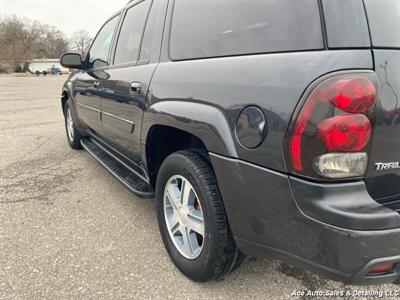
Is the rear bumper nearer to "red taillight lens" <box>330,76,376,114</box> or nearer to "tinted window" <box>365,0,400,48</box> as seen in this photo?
"red taillight lens" <box>330,76,376,114</box>

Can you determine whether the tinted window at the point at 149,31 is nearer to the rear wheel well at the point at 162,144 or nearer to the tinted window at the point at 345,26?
the rear wheel well at the point at 162,144

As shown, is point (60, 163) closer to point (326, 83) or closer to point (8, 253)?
point (8, 253)

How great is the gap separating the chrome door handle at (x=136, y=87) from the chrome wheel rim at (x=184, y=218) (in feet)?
2.37

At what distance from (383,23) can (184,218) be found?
1.51 meters

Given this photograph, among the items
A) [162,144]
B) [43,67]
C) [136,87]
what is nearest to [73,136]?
[136,87]

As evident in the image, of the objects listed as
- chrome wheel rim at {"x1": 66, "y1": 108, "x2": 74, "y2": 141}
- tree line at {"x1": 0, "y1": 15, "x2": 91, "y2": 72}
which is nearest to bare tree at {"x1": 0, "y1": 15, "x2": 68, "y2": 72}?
tree line at {"x1": 0, "y1": 15, "x2": 91, "y2": 72}

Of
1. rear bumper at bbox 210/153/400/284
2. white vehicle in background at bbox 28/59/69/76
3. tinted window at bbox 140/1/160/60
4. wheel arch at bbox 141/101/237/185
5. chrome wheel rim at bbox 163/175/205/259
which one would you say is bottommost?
chrome wheel rim at bbox 163/175/205/259

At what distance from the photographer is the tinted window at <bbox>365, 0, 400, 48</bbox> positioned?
137 cm

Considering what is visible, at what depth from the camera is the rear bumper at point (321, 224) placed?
4.31ft

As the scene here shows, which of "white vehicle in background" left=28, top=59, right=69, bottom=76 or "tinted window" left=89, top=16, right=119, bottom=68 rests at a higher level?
"white vehicle in background" left=28, top=59, right=69, bottom=76

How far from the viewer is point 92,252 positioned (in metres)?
2.47

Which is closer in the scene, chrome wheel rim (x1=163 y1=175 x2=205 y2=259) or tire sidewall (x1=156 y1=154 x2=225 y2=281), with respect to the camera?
tire sidewall (x1=156 y1=154 x2=225 y2=281)

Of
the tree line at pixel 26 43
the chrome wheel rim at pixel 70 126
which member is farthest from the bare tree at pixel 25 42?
the chrome wheel rim at pixel 70 126

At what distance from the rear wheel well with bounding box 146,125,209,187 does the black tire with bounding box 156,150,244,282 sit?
0.66ft
